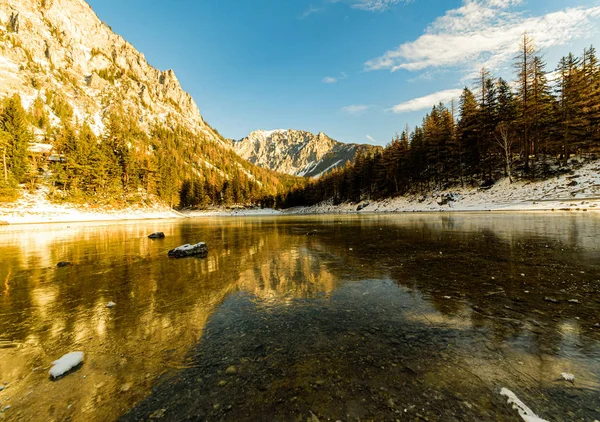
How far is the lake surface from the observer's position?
8.19 ft

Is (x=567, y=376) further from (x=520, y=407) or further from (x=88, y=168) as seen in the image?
(x=88, y=168)

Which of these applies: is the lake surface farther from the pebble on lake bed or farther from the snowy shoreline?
the snowy shoreline

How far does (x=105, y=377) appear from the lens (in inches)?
120

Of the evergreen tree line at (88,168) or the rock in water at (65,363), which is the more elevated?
the evergreen tree line at (88,168)

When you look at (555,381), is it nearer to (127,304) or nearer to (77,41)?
(127,304)

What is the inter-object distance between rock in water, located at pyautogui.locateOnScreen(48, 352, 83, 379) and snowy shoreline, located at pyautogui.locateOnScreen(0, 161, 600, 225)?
38.6m

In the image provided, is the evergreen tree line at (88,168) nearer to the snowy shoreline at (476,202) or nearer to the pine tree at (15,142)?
the pine tree at (15,142)

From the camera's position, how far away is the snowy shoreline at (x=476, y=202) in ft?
93.9

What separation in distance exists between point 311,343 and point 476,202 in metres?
46.2

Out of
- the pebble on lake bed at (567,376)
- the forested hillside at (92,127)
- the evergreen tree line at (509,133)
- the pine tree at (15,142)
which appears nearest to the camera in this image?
the pebble on lake bed at (567,376)

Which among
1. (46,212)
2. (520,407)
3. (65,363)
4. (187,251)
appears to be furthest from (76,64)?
(520,407)

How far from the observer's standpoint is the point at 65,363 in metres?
3.25

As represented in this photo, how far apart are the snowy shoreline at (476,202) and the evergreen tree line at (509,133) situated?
2886 millimetres

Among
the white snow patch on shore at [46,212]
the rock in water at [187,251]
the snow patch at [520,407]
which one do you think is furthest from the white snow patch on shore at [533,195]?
the white snow patch on shore at [46,212]
